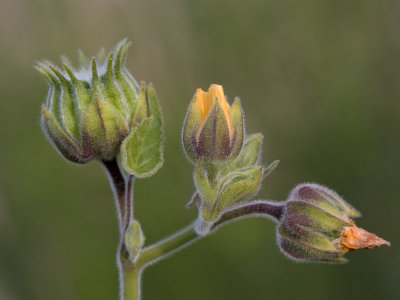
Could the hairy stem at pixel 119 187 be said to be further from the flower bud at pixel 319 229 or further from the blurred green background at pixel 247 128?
the blurred green background at pixel 247 128

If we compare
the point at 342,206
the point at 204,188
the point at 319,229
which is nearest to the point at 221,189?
the point at 204,188

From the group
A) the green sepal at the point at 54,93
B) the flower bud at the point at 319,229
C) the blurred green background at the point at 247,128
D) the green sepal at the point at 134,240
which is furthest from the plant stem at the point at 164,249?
the blurred green background at the point at 247,128

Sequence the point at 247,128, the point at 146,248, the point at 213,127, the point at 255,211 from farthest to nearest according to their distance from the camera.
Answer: the point at 247,128
the point at 146,248
the point at 255,211
the point at 213,127

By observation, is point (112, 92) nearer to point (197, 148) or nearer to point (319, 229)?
point (197, 148)

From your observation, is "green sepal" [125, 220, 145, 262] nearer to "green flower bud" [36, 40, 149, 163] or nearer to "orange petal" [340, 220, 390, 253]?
"green flower bud" [36, 40, 149, 163]

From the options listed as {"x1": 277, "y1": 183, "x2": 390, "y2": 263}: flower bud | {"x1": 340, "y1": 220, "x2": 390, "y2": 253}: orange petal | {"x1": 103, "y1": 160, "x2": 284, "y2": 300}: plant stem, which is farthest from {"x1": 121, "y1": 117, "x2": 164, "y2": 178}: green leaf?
{"x1": 340, "y1": 220, "x2": 390, "y2": 253}: orange petal

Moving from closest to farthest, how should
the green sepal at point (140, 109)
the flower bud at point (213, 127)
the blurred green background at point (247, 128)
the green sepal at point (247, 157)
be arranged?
the flower bud at point (213, 127) → the green sepal at point (140, 109) → the green sepal at point (247, 157) → the blurred green background at point (247, 128)

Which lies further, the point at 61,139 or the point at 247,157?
the point at 247,157

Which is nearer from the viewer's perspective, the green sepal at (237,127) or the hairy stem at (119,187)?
the green sepal at (237,127)
